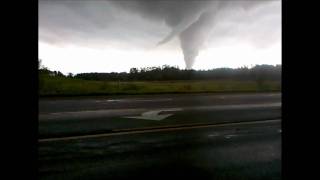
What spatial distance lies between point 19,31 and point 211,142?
7.20 m

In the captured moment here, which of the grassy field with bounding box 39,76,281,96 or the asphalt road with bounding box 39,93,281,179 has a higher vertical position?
→ the grassy field with bounding box 39,76,281,96

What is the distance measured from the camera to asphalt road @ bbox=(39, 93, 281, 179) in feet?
19.7

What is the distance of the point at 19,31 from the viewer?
195cm

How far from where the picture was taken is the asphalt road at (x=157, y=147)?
19.7 feet

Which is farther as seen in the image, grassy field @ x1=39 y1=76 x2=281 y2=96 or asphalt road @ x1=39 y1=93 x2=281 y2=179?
grassy field @ x1=39 y1=76 x2=281 y2=96

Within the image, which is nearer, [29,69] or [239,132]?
[29,69]

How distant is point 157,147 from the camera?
784 centimetres

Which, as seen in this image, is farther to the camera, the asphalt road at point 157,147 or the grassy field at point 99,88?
the grassy field at point 99,88

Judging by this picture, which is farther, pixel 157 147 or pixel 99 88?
pixel 99 88

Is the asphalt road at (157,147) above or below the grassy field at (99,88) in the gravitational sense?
below
